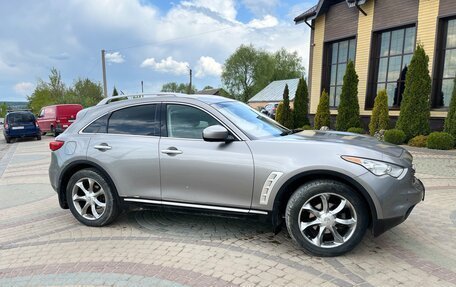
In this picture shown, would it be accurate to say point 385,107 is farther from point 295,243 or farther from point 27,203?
point 27,203

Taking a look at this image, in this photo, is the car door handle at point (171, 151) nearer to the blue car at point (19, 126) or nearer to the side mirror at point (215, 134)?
the side mirror at point (215, 134)

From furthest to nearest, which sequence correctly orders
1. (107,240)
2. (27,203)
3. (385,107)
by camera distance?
(385,107), (27,203), (107,240)

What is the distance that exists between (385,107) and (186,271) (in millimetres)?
12440

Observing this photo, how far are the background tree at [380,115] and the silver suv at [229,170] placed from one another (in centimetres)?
1040

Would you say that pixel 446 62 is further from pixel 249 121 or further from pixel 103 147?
pixel 103 147

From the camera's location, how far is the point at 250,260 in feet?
11.1

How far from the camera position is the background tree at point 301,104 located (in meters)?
17.8

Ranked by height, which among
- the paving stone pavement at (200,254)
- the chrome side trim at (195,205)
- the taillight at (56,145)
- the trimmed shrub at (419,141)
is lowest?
the paving stone pavement at (200,254)

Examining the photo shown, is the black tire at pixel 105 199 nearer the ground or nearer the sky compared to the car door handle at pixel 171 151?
nearer the ground

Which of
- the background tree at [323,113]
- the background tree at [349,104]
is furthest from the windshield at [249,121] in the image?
the background tree at [323,113]

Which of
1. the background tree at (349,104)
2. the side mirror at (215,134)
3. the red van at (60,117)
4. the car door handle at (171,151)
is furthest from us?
the red van at (60,117)

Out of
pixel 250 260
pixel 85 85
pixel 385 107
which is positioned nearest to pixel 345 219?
pixel 250 260

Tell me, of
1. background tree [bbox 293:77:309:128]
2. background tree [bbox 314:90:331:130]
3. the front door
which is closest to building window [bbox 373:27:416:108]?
background tree [bbox 314:90:331:130]

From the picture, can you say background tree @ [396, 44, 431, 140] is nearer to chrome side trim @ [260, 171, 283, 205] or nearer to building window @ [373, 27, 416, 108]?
building window @ [373, 27, 416, 108]
